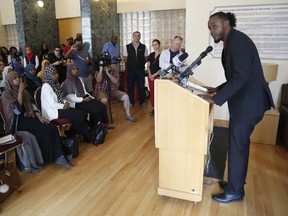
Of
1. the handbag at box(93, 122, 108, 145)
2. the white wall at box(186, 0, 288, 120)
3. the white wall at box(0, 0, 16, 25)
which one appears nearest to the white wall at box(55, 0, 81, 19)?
the white wall at box(0, 0, 16, 25)

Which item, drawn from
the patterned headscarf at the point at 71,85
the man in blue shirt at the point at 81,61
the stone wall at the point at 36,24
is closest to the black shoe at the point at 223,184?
the patterned headscarf at the point at 71,85

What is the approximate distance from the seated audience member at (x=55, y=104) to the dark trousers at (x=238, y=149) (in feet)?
6.34

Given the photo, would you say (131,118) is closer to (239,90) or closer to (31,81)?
(31,81)

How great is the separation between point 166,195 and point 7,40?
8317 millimetres

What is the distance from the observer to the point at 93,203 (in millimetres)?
2088

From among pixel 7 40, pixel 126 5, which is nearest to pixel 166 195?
pixel 126 5

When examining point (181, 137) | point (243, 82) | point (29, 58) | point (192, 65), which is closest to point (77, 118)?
point (181, 137)

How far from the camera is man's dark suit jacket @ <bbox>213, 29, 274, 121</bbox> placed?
1665 millimetres

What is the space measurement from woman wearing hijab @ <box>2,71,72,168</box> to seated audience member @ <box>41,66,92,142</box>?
24 centimetres

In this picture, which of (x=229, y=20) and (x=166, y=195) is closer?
(x=229, y=20)

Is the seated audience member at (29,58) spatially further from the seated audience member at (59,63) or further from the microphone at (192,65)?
the microphone at (192,65)

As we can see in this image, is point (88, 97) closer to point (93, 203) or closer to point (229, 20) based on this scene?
point (93, 203)

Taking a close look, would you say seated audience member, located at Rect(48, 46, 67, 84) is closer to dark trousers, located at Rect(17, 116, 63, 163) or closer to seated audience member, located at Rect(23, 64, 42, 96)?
seated audience member, located at Rect(23, 64, 42, 96)

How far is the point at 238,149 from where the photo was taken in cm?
191
